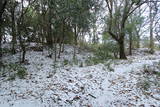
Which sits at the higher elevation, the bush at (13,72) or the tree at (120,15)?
the tree at (120,15)

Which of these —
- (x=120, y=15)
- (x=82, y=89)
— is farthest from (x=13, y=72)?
(x=120, y=15)

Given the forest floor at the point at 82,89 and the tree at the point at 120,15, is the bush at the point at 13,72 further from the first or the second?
the tree at the point at 120,15

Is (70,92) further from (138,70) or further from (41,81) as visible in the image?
(138,70)

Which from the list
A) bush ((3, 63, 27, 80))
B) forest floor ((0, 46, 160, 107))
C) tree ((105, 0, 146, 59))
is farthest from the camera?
tree ((105, 0, 146, 59))

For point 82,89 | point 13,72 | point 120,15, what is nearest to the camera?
point 82,89

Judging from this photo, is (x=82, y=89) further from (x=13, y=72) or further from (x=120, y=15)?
(x=120, y=15)

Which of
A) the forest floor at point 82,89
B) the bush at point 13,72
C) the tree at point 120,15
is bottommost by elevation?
the forest floor at point 82,89

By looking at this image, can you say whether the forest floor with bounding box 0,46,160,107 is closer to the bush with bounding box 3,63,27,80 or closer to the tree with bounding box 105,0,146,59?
the bush with bounding box 3,63,27,80

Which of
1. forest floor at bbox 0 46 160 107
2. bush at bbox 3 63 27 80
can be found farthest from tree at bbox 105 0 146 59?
bush at bbox 3 63 27 80

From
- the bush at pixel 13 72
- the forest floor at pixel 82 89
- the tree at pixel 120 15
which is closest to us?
the forest floor at pixel 82 89

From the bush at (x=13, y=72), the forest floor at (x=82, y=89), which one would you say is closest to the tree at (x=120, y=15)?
the forest floor at (x=82, y=89)

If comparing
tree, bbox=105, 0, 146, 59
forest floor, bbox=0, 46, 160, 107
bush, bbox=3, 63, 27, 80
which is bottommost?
forest floor, bbox=0, 46, 160, 107

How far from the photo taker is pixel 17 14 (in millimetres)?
10148

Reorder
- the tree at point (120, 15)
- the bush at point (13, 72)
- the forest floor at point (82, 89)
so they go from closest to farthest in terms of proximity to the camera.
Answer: the forest floor at point (82, 89)
the bush at point (13, 72)
the tree at point (120, 15)
